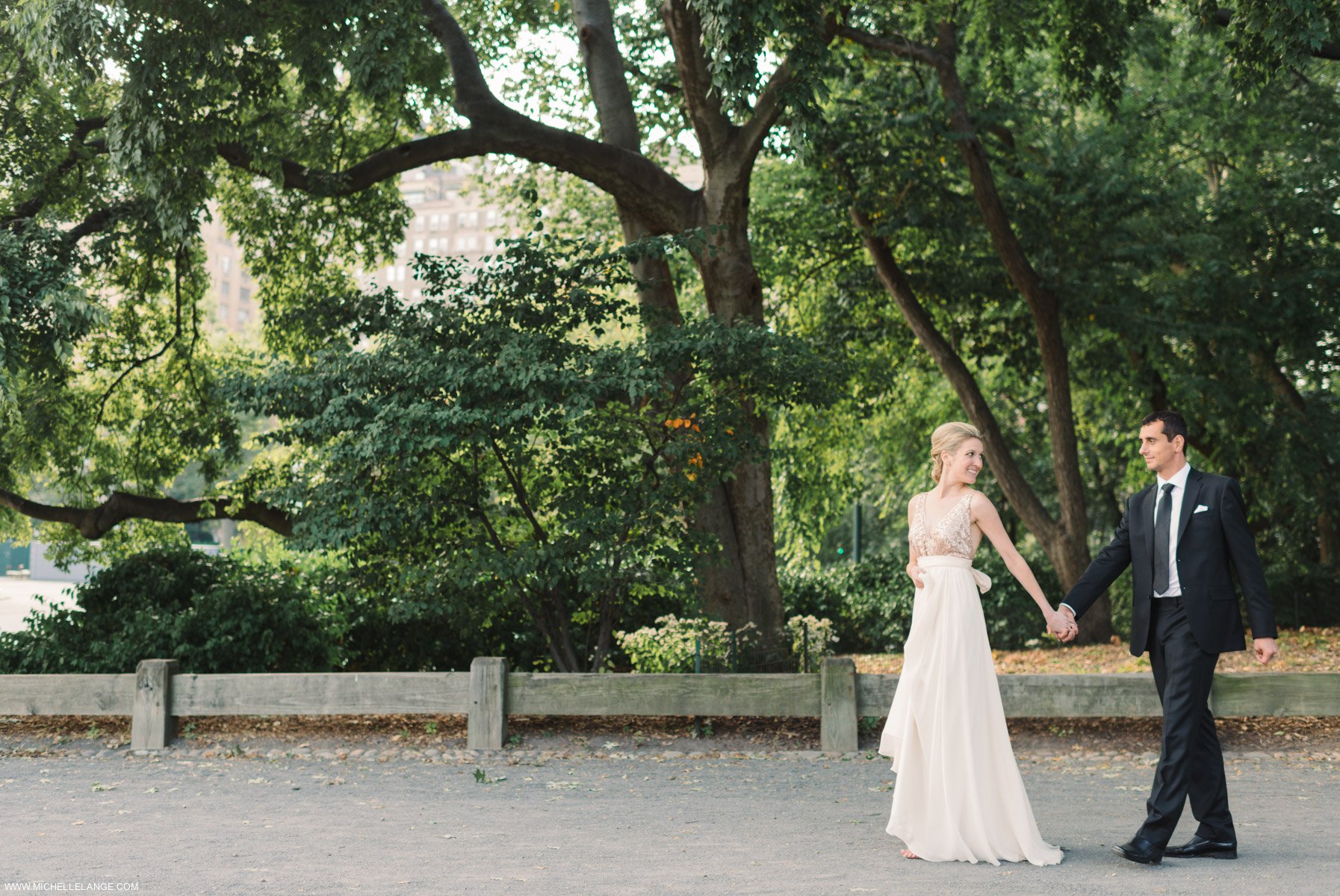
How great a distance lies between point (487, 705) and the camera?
9234 millimetres

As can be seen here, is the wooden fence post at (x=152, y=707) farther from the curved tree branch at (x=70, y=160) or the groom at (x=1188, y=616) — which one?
the groom at (x=1188, y=616)

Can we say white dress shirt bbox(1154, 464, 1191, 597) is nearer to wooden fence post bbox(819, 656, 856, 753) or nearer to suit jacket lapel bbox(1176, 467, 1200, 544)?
suit jacket lapel bbox(1176, 467, 1200, 544)

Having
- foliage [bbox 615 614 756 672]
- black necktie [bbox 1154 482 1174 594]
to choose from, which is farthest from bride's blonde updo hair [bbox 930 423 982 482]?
foliage [bbox 615 614 756 672]

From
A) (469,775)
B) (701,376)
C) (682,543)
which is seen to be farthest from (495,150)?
(469,775)

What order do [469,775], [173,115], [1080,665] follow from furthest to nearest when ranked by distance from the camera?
1. [1080,665]
2. [173,115]
3. [469,775]

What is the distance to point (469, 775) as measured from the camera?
8.38 metres

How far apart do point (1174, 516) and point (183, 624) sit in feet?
28.0

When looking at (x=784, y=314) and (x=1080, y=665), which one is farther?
(x=784, y=314)

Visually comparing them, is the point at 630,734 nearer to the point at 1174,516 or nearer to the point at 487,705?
the point at 487,705

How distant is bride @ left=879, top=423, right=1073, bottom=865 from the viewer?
596cm

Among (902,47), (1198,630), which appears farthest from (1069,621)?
(902,47)

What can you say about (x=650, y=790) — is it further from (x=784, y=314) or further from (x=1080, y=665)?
(x=784, y=314)

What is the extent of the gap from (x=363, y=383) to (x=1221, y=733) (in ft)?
23.3

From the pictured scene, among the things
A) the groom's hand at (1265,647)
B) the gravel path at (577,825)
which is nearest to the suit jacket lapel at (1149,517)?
the groom's hand at (1265,647)
